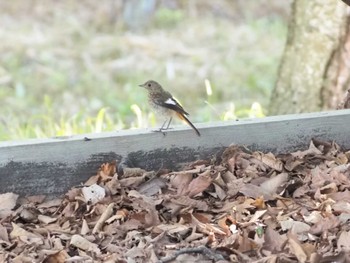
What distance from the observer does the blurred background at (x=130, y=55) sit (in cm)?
729

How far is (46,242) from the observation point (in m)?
2.38

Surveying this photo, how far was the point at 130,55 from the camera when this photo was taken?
869cm


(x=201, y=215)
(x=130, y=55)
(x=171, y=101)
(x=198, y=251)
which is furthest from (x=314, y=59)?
(x=130, y=55)

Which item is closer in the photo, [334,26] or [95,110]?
[334,26]

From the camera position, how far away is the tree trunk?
449cm

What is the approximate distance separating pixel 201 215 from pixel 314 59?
7.45 ft

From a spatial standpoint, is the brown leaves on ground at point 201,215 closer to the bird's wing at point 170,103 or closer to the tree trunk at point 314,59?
the bird's wing at point 170,103

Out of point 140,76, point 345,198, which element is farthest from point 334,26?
point 140,76

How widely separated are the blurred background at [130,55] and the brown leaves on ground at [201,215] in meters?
2.73

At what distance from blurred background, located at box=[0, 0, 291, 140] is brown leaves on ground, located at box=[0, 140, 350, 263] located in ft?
8.96

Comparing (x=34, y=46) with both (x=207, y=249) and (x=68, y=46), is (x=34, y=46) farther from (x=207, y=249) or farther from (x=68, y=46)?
(x=207, y=249)

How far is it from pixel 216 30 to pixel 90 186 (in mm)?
7314

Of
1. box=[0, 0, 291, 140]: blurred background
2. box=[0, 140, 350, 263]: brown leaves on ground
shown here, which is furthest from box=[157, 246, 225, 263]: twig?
box=[0, 0, 291, 140]: blurred background

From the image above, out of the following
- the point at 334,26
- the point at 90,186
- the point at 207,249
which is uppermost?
the point at 334,26
